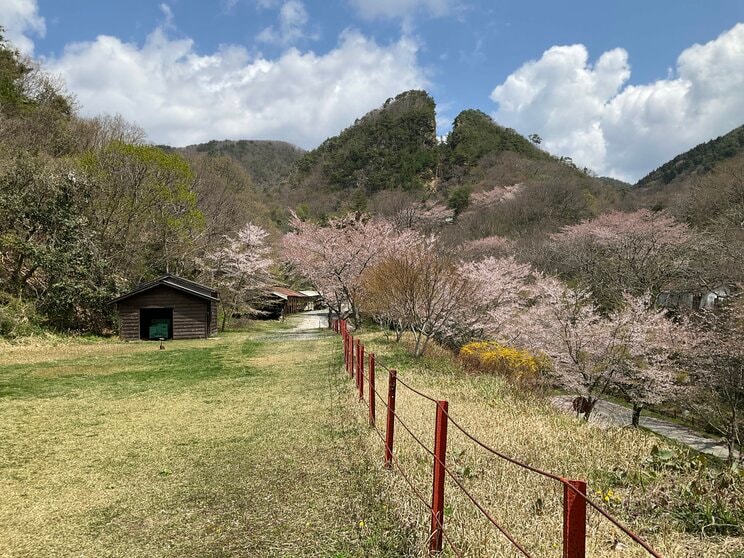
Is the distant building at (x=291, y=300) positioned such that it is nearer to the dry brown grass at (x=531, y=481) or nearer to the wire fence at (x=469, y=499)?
the dry brown grass at (x=531, y=481)

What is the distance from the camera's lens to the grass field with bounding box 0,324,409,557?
13.8ft

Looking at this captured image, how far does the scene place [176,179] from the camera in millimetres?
28344

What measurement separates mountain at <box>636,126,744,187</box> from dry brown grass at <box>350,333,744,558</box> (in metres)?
47.1

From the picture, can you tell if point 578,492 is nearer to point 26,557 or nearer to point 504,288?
point 26,557

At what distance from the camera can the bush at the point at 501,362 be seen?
13.9 meters

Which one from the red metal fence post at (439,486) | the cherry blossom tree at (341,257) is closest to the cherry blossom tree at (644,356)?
the red metal fence post at (439,486)

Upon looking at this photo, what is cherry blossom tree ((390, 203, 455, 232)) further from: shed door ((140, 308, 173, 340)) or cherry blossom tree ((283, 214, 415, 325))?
shed door ((140, 308, 173, 340))

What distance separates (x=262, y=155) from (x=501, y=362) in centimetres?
8929

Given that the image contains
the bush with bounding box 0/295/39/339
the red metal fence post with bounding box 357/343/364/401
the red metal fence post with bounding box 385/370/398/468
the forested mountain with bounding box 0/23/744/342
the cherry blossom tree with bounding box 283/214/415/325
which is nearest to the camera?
the red metal fence post with bounding box 385/370/398/468

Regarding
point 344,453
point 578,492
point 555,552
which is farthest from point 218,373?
point 578,492

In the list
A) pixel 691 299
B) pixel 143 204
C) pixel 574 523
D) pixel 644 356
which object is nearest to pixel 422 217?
pixel 691 299

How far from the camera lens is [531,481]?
4812mm

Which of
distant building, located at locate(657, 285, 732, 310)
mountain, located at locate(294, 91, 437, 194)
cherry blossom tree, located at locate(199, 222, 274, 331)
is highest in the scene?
A: mountain, located at locate(294, 91, 437, 194)

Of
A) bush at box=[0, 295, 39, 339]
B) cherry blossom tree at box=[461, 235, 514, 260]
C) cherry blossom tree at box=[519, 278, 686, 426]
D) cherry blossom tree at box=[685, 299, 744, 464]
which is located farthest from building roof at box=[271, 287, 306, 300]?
cherry blossom tree at box=[685, 299, 744, 464]
